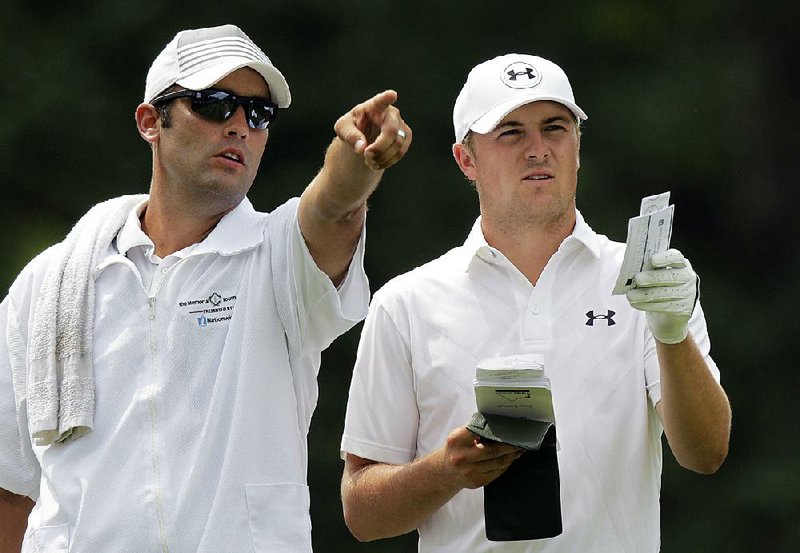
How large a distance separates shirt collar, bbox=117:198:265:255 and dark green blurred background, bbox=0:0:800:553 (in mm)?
4725

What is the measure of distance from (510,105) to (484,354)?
1.89 feet

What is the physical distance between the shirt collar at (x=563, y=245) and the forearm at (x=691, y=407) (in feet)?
1.33

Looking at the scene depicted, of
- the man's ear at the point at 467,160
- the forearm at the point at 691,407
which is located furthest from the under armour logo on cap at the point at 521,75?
the forearm at the point at 691,407

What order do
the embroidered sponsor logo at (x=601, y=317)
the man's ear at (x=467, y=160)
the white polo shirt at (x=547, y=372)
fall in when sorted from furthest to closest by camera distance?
the man's ear at (x=467, y=160)
the embroidered sponsor logo at (x=601, y=317)
the white polo shirt at (x=547, y=372)

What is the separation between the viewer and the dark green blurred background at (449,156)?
901 cm

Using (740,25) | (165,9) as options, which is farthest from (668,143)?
(165,9)

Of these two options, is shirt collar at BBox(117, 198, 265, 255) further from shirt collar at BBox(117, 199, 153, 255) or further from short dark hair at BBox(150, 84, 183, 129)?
short dark hair at BBox(150, 84, 183, 129)

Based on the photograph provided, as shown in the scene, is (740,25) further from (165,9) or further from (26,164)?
Result: (26,164)

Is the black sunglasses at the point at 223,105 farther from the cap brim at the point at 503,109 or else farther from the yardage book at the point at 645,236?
the yardage book at the point at 645,236

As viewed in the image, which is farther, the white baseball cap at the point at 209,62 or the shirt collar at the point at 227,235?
the white baseball cap at the point at 209,62

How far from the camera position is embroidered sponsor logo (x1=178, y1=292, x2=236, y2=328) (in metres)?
3.96

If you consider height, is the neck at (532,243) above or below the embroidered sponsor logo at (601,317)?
above

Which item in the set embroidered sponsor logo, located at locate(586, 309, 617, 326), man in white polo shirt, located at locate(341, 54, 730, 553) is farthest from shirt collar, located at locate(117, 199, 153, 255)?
embroidered sponsor logo, located at locate(586, 309, 617, 326)

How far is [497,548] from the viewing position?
4008 millimetres
